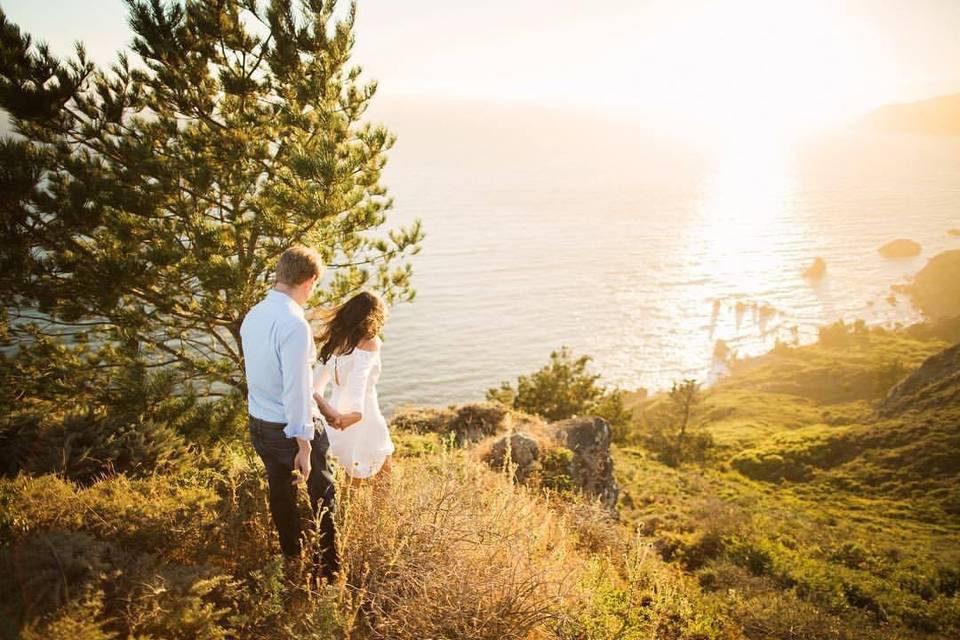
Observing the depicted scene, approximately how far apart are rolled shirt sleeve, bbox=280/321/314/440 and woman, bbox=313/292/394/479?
2.73ft

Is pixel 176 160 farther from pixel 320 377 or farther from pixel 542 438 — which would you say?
pixel 542 438

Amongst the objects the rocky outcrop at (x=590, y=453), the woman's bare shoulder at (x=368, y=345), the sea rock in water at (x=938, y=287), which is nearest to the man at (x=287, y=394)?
the woman's bare shoulder at (x=368, y=345)

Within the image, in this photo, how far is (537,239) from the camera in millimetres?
142625

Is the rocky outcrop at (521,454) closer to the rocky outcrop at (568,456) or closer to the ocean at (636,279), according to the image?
the rocky outcrop at (568,456)

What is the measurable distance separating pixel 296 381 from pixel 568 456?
8.80 metres

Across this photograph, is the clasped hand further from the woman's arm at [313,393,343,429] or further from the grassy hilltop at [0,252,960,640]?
the grassy hilltop at [0,252,960,640]

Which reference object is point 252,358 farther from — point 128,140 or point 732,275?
point 732,275

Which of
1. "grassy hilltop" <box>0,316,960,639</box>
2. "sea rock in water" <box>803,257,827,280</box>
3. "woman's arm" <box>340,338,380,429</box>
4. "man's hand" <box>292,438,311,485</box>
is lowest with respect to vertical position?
"grassy hilltop" <box>0,316,960,639</box>

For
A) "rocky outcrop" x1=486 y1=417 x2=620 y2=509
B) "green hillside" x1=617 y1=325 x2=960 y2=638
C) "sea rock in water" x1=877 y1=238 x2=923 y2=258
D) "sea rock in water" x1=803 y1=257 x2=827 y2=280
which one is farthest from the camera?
"sea rock in water" x1=877 y1=238 x2=923 y2=258

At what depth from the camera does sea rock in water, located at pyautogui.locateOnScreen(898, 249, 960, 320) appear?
110000mm

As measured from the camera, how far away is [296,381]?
10.3ft

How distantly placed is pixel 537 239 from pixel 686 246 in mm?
41181

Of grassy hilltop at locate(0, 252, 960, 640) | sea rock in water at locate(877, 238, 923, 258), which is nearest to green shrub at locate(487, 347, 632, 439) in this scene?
Answer: grassy hilltop at locate(0, 252, 960, 640)

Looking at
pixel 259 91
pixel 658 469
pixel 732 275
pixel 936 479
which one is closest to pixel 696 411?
pixel 936 479
